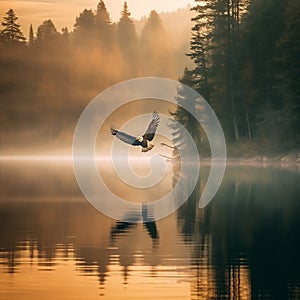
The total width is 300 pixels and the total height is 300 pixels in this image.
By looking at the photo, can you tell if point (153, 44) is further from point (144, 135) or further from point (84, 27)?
point (144, 135)

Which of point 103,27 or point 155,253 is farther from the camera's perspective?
point 103,27

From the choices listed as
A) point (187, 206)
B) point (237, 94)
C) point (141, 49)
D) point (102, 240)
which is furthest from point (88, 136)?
point (102, 240)

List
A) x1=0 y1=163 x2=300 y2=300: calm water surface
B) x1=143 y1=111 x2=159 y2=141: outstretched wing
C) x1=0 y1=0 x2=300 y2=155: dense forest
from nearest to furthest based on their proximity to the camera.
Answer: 1. x1=0 y1=163 x2=300 y2=300: calm water surface
2. x1=143 y1=111 x2=159 y2=141: outstretched wing
3. x1=0 y1=0 x2=300 y2=155: dense forest

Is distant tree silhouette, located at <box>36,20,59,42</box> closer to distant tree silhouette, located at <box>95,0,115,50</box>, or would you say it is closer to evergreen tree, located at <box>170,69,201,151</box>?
distant tree silhouette, located at <box>95,0,115,50</box>

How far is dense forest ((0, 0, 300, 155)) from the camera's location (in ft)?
274

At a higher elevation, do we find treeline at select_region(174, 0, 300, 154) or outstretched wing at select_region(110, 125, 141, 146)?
treeline at select_region(174, 0, 300, 154)

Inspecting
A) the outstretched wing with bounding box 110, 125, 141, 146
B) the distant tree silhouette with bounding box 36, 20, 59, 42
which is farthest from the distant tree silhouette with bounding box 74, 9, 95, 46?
the outstretched wing with bounding box 110, 125, 141, 146

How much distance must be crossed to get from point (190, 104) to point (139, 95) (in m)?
92.4

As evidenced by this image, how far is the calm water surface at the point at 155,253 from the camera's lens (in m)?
17.0

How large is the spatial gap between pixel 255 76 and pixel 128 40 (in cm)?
10883

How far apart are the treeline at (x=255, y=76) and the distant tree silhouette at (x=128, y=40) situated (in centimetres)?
8814

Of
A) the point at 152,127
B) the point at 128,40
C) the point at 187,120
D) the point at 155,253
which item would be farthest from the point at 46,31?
the point at 155,253

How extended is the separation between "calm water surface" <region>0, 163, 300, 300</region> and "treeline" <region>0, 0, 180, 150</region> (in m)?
137

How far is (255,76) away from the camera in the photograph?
84.0 metres
